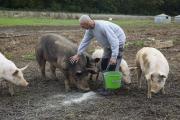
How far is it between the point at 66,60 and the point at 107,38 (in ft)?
4.67

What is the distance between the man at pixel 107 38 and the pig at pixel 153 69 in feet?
2.14

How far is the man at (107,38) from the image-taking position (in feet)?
32.9

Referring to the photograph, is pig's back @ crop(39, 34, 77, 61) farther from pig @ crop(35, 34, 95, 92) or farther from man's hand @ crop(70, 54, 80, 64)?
man's hand @ crop(70, 54, 80, 64)

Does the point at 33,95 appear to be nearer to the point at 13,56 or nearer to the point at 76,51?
the point at 76,51

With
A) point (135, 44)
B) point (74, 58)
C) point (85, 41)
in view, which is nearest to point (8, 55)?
point (135, 44)

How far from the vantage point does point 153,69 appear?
1017 cm

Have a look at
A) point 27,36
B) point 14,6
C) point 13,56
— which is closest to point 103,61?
point 13,56

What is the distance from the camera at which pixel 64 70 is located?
11.3 metres

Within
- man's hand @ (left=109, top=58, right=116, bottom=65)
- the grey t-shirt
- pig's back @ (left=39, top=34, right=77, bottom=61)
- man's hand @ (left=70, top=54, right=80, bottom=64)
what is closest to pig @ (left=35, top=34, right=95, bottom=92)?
pig's back @ (left=39, top=34, right=77, bottom=61)

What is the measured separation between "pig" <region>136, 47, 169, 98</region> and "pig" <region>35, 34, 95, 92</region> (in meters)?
1.38

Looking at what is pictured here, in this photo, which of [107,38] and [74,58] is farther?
[74,58]

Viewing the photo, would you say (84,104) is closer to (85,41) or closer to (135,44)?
(85,41)

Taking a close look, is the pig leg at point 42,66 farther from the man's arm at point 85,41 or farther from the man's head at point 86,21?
the man's head at point 86,21

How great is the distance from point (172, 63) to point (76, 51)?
4.54 metres
